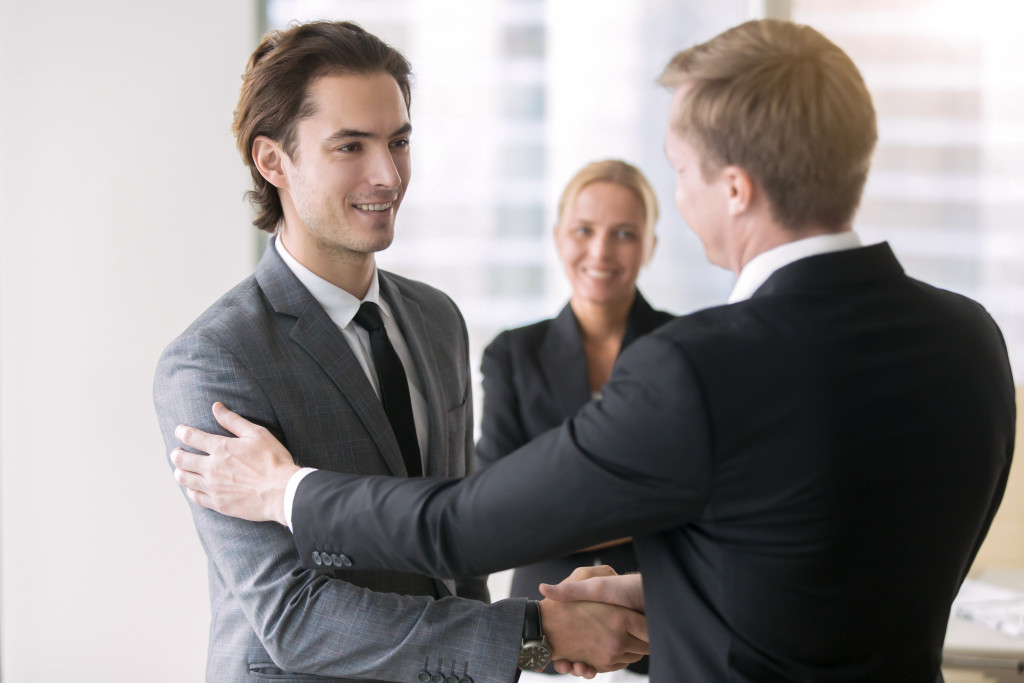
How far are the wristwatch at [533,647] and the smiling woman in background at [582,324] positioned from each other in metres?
1.31

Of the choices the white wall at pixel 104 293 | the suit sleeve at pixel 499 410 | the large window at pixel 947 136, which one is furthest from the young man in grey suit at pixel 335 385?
the large window at pixel 947 136

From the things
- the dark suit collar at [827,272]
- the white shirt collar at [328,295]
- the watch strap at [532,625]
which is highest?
the dark suit collar at [827,272]

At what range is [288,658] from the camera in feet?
4.81

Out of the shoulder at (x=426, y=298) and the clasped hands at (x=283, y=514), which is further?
the shoulder at (x=426, y=298)

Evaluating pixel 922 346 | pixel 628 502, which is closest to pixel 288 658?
pixel 628 502

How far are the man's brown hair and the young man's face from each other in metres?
0.02

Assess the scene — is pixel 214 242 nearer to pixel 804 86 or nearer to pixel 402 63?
pixel 402 63

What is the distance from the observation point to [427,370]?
5.89ft

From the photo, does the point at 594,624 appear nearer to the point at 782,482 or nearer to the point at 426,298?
the point at 782,482

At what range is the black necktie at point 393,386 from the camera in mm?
1674

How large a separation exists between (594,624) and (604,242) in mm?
1683

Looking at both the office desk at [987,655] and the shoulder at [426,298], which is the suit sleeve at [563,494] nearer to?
the shoulder at [426,298]

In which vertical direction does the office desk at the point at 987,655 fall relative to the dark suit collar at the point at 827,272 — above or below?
below

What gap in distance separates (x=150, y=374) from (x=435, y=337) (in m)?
2.13
